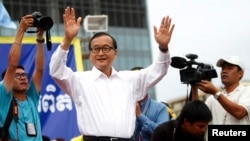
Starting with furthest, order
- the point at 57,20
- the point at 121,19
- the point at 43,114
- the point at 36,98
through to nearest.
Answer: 1. the point at 121,19
2. the point at 57,20
3. the point at 43,114
4. the point at 36,98

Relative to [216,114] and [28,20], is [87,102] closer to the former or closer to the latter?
[28,20]

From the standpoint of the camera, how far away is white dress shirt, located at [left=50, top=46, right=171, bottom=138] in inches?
167

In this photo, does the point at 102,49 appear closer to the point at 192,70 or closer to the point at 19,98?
the point at 192,70

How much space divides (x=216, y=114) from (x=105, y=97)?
3.86 feet

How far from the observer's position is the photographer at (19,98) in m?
4.57

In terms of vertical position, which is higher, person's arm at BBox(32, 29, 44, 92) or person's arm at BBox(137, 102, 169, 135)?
person's arm at BBox(32, 29, 44, 92)

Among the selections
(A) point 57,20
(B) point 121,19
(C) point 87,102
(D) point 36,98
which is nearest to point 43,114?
(D) point 36,98

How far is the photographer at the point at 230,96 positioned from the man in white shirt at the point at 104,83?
525mm

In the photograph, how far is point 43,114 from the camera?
795cm

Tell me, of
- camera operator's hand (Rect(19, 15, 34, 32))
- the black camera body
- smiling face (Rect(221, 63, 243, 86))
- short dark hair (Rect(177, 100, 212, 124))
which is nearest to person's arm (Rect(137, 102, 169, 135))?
smiling face (Rect(221, 63, 243, 86))

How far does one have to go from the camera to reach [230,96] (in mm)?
5160

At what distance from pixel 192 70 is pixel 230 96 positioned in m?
0.65

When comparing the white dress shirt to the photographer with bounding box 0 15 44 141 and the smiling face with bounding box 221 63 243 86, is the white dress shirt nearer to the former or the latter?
the photographer with bounding box 0 15 44 141

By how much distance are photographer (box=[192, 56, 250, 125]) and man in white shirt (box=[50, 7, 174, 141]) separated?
53cm
